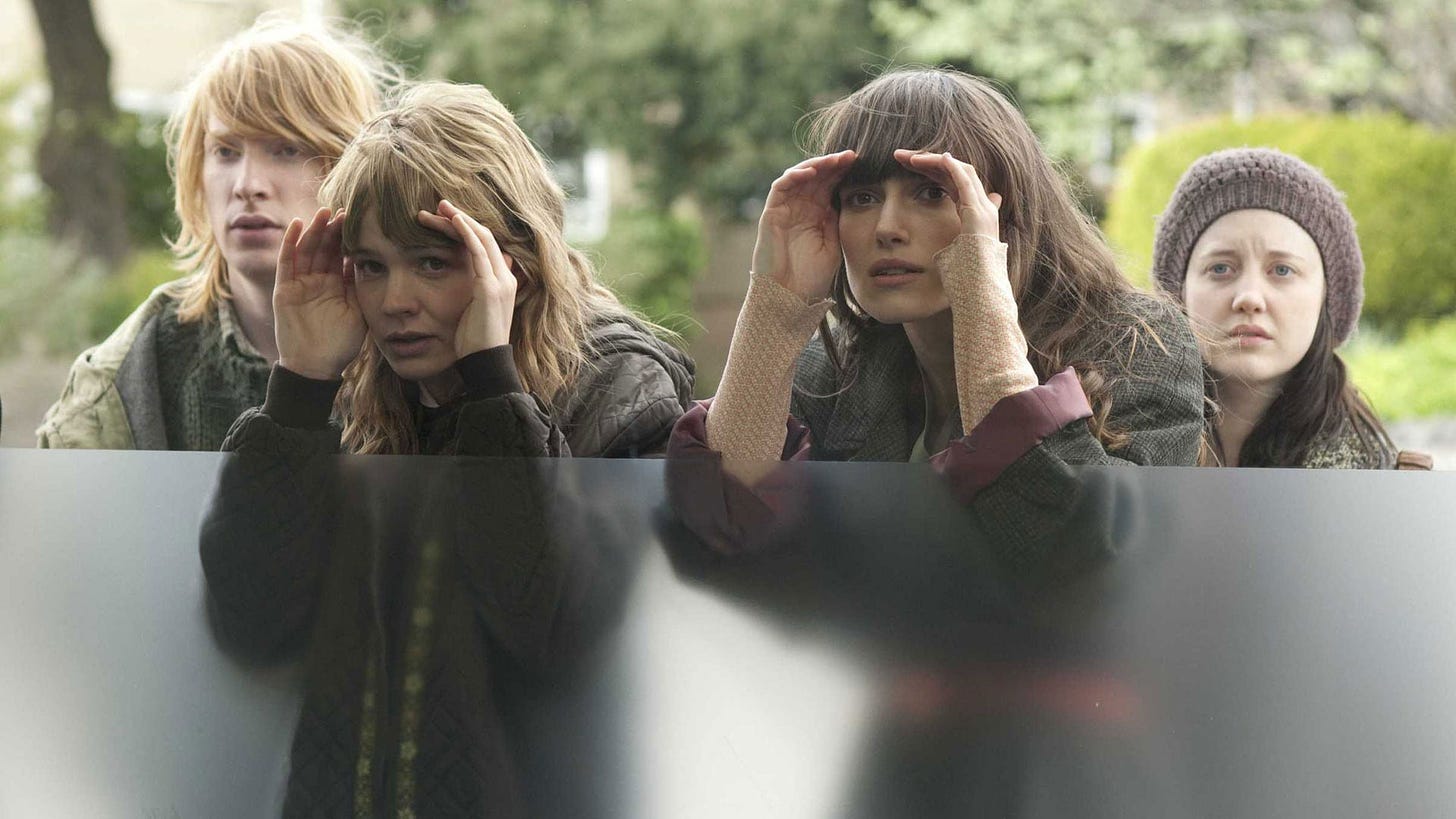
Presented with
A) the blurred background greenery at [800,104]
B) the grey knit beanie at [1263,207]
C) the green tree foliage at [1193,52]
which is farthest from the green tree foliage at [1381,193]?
the grey knit beanie at [1263,207]

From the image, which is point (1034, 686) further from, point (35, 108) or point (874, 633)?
point (35, 108)

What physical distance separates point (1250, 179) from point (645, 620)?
1215 millimetres

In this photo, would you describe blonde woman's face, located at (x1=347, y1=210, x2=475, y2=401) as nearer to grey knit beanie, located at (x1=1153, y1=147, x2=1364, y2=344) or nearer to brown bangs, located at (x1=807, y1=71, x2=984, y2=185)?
brown bangs, located at (x1=807, y1=71, x2=984, y2=185)

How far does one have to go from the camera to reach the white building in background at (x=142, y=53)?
11.8 meters

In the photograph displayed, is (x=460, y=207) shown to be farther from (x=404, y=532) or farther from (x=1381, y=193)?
(x=1381, y=193)

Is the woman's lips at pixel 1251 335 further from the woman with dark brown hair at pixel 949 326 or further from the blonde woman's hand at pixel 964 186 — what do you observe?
the blonde woman's hand at pixel 964 186

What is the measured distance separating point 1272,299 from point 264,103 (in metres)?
1.46

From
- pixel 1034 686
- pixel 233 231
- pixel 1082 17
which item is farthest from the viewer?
pixel 1082 17

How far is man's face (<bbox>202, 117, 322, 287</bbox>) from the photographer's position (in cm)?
221

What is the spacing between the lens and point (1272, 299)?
2.17 meters

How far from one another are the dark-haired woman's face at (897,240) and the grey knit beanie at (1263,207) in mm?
711

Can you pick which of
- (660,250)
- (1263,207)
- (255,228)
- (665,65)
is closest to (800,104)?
(665,65)

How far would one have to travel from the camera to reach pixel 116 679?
1.66 metres

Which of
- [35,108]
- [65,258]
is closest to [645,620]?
[65,258]
